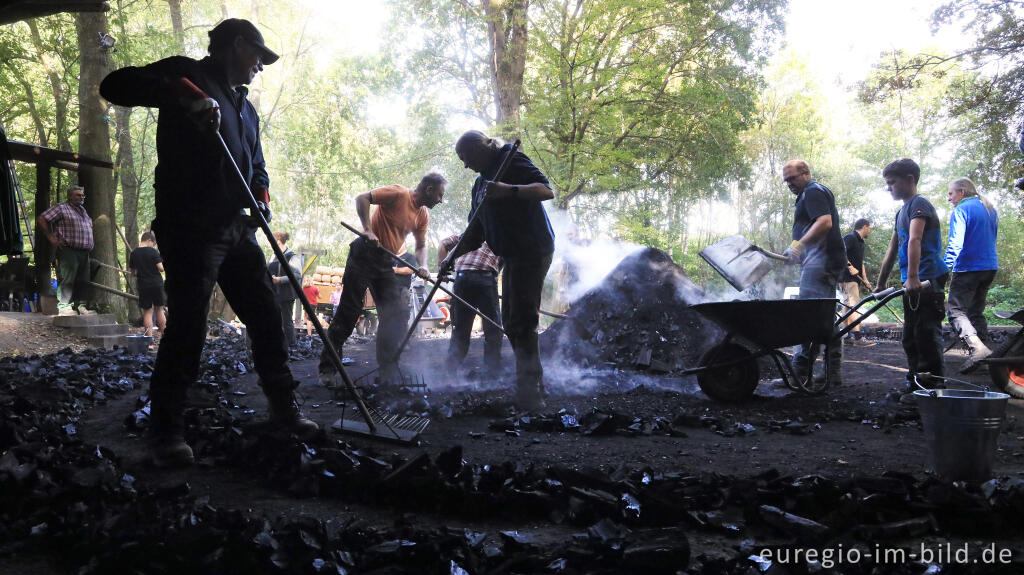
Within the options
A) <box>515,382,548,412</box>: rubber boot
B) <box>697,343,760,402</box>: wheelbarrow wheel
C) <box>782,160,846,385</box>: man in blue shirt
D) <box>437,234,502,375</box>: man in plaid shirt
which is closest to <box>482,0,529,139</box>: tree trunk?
<box>437,234,502,375</box>: man in plaid shirt

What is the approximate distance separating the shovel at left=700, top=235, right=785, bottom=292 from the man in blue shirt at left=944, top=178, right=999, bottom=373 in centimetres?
170

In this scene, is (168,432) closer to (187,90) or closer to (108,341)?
(187,90)

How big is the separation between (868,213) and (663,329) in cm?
2534

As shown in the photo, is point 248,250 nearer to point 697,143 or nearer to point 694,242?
point 697,143

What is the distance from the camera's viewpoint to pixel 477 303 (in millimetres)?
6590

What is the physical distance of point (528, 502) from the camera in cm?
241

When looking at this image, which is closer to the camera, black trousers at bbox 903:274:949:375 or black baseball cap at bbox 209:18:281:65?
black baseball cap at bbox 209:18:281:65

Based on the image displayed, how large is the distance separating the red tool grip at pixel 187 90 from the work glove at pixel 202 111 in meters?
0.03

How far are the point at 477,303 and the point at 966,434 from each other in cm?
456

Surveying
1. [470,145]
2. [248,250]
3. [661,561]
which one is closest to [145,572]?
[661,561]

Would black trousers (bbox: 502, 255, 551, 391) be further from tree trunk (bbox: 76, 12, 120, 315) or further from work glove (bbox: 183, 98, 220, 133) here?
tree trunk (bbox: 76, 12, 120, 315)

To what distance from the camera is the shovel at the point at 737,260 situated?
21.2 feet

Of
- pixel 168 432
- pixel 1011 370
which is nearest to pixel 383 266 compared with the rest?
pixel 168 432

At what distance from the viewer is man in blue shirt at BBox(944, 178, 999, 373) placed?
6.01 meters
